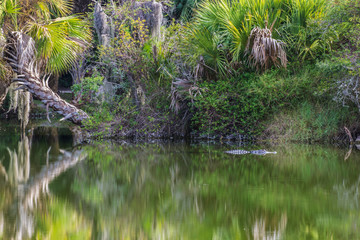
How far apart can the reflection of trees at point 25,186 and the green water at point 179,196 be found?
0.01m

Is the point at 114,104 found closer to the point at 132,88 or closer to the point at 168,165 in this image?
the point at 132,88

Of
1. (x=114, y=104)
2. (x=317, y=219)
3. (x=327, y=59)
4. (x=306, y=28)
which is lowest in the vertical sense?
(x=317, y=219)

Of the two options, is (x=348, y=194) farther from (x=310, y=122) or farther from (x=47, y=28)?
(x=47, y=28)

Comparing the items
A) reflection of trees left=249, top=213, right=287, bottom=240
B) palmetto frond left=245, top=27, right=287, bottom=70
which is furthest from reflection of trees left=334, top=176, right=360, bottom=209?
palmetto frond left=245, top=27, right=287, bottom=70

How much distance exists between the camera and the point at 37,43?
14102mm

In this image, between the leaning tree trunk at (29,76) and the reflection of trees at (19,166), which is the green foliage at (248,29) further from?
the reflection of trees at (19,166)

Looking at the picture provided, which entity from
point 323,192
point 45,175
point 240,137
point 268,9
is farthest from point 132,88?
point 323,192

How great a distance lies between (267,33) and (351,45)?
2.22 metres

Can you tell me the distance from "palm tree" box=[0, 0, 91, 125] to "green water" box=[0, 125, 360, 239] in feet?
14.5

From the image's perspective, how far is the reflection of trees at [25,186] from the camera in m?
4.10

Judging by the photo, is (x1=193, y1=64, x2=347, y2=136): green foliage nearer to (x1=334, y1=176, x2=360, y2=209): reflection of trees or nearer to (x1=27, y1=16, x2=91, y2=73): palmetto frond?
(x1=27, y1=16, x2=91, y2=73): palmetto frond

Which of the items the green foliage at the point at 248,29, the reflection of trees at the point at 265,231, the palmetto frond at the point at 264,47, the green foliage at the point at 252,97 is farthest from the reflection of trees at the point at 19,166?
the palmetto frond at the point at 264,47

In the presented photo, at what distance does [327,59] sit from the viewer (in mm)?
12234

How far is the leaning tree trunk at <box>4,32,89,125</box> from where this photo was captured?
13734 millimetres
